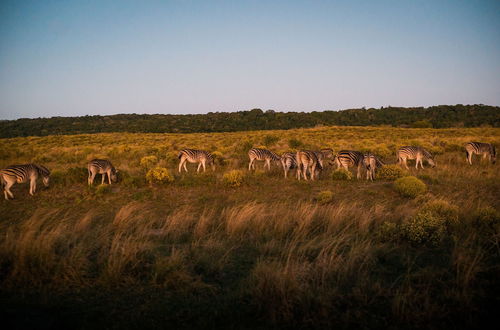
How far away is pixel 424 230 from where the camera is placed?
18.4ft

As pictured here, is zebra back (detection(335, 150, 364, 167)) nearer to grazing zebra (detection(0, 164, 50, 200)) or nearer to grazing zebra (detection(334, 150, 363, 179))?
grazing zebra (detection(334, 150, 363, 179))

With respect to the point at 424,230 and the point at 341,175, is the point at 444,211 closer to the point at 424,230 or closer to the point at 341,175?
the point at 424,230

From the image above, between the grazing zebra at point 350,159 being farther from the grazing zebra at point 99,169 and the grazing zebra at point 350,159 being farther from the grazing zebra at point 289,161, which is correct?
the grazing zebra at point 99,169

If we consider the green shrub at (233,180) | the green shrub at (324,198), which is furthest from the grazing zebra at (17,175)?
the green shrub at (324,198)

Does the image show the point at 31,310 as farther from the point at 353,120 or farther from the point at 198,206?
the point at 353,120

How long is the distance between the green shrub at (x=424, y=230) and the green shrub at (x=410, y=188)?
431cm

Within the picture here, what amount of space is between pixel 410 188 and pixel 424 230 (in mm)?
4990

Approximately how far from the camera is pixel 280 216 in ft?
23.9

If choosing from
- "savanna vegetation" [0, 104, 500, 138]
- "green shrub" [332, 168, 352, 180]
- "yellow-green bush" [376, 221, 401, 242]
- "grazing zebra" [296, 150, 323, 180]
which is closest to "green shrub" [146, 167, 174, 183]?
"grazing zebra" [296, 150, 323, 180]

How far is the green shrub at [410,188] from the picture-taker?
9.95m

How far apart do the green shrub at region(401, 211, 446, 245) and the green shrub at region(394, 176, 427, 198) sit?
431 centimetres

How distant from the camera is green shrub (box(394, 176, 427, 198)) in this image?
9.95 meters

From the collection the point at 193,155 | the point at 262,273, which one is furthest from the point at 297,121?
the point at 262,273

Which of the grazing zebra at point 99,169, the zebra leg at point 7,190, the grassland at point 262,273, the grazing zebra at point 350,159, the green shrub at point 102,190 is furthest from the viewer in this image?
the grazing zebra at point 350,159
